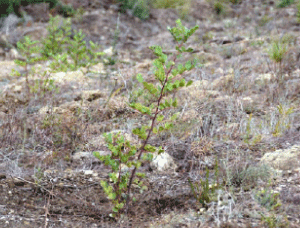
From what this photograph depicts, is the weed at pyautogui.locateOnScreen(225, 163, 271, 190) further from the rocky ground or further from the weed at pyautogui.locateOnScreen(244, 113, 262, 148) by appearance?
the weed at pyautogui.locateOnScreen(244, 113, 262, 148)

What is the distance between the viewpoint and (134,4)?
340 inches

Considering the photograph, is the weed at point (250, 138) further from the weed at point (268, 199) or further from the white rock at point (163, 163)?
the weed at point (268, 199)

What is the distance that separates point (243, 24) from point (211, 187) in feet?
22.8

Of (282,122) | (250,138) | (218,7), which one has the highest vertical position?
(218,7)

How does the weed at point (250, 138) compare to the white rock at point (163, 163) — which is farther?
the weed at point (250, 138)

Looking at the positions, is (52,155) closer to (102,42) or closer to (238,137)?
(238,137)

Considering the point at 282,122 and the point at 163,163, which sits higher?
the point at 282,122

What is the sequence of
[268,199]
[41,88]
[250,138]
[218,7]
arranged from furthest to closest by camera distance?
[218,7], [41,88], [250,138], [268,199]

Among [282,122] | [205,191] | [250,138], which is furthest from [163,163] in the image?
[282,122]

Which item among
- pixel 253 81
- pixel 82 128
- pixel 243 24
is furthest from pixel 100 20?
pixel 82 128

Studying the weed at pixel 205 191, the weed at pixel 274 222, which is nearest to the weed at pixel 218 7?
the weed at pixel 205 191

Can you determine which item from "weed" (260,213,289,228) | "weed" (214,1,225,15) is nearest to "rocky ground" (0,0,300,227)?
"weed" (260,213,289,228)

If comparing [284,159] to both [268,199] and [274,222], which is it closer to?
[268,199]

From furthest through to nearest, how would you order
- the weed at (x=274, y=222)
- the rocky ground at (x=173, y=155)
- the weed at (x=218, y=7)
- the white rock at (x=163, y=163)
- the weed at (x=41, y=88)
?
the weed at (x=218, y=7)
the weed at (x=41, y=88)
the white rock at (x=163, y=163)
the rocky ground at (x=173, y=155)
the weed at (x=274, y=222)
